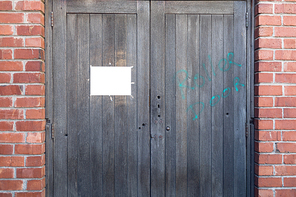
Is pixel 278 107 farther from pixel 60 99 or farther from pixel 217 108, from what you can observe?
pixel 60 99

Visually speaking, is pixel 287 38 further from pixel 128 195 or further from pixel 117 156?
pixel 128 195

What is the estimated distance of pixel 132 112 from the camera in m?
1.97

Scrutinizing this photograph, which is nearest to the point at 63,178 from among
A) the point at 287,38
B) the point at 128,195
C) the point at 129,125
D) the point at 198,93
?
the point at 128,195

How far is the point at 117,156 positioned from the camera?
6.46ft

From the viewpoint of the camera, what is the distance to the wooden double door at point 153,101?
1.95 metres

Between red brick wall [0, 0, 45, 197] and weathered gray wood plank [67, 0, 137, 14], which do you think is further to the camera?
weathered gray wood plank [67, 0, 137, 14]

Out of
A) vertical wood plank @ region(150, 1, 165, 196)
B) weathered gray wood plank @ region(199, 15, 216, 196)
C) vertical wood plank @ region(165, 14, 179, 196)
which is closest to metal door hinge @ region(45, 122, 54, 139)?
vertical wood plank @ region(150, 1, 165, 196)

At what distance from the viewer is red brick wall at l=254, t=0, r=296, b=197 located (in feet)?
6.02

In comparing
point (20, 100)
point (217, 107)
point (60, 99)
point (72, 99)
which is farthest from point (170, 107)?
point (20, 100)

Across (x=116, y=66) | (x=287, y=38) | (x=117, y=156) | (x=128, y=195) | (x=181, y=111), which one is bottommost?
(x=128, y=195)

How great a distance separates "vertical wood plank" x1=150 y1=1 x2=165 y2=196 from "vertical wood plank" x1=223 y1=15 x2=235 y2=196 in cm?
59

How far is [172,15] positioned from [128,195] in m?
1.76

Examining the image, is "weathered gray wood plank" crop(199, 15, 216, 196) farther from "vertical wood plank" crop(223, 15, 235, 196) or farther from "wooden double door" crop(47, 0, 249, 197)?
"vertical wood plank" crop(223, 15, 235, 196)

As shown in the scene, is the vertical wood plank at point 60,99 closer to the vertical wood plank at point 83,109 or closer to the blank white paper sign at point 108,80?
the vertical wood plank at point 83,109
